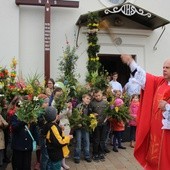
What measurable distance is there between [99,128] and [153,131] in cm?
305

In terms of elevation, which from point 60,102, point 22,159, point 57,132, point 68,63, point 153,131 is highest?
point 68,63

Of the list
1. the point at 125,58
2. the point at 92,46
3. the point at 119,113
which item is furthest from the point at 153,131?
the point at 92,46

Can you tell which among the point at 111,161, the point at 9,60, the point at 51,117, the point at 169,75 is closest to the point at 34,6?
the point at 9,60

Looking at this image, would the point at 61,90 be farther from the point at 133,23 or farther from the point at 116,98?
the point at 133,23

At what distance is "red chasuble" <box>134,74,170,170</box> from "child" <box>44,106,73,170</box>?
3.79ft

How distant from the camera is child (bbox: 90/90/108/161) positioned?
781cm

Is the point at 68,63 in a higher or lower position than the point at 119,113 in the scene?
higher

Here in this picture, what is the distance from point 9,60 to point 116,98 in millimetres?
4122

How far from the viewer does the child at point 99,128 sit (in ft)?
25.6

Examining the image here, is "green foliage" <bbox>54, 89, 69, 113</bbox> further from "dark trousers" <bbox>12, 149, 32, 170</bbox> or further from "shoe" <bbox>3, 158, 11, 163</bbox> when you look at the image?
"shoe" <bbox>3, 158, 11, 163</bbox>

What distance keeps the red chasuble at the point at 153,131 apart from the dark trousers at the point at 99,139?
9.02 ft

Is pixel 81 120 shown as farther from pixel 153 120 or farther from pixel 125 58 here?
pixel 125 58

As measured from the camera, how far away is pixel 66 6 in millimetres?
11352

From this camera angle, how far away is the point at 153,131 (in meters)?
4.94
